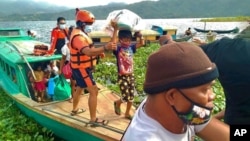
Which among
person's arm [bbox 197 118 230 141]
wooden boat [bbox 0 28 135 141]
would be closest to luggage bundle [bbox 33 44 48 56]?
wooden boat [bbox 0 28 135 141]

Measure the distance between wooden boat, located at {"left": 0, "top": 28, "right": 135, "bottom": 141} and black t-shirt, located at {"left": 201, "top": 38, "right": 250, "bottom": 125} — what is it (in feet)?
6.92

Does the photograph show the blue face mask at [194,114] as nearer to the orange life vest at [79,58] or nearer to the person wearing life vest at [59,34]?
the orange life vest at [79,58]

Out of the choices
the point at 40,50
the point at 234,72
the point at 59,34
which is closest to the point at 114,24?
the point at 234,72

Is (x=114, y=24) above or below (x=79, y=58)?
above

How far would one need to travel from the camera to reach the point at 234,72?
295cm

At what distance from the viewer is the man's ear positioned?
165 cm

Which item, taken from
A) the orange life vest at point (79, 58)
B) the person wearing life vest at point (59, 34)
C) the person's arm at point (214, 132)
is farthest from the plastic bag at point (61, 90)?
the person's arm at point (214, 132)

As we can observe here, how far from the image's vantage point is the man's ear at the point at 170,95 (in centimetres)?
165

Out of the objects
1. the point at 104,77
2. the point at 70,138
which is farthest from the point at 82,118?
the point at 104,77

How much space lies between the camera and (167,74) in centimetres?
163

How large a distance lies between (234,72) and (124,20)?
259 centimetres

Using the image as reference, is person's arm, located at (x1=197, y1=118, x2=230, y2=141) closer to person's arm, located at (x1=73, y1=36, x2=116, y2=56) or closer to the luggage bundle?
person's arm, located at (x1=73, y1=36, x2=116, y2=56)

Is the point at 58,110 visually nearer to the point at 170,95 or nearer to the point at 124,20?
the point at 124,20

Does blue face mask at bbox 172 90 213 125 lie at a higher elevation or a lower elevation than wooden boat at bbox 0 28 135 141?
higher
